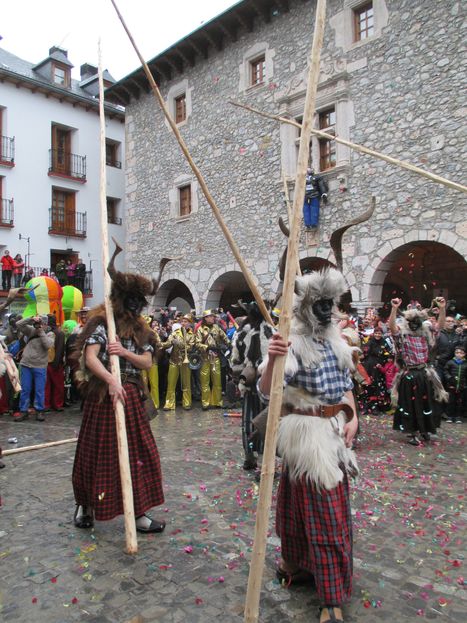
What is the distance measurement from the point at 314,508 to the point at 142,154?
705 inches

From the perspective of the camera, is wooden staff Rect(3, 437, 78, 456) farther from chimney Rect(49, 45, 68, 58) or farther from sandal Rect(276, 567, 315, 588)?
chimney Rect(49, 45, 68, 58)

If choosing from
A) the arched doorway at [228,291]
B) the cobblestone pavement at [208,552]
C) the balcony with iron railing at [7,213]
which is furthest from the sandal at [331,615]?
the balcony with iron railing at [7,213]

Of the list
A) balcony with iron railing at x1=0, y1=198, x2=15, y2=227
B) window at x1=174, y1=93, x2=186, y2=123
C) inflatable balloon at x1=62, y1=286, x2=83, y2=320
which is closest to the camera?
inflatable balloon at x1=62, y1=286, x2=83, y2=320

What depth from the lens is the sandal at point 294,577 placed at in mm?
2873

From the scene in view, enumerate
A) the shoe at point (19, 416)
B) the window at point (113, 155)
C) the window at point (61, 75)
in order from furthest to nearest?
1. the window at point (113, 155)
2. the window at point (61, 75)
3. the shoe at point (19, 416)

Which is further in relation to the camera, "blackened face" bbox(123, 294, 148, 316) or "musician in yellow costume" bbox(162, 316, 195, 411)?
"musician in yellow costume" bbox(162, 316, 195, 411)

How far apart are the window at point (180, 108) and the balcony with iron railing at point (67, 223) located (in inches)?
305

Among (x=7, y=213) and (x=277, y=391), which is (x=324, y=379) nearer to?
(x=277, y=391)

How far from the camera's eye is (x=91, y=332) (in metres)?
3.58

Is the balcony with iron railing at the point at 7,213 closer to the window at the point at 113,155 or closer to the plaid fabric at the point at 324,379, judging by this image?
the window at the point at 113,155

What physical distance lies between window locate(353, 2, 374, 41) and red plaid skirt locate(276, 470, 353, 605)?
40.8 ft

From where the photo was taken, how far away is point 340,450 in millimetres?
2748

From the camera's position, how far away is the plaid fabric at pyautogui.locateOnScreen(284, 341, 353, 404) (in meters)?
2.74

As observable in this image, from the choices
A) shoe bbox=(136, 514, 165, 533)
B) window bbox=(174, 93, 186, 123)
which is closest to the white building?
window bbox=(174, 93, 186, 123)
